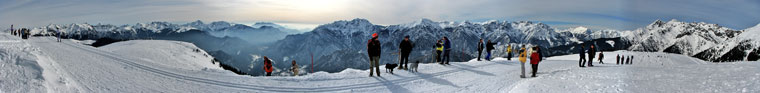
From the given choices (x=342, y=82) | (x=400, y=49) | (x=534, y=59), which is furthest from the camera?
(x=400, y=49)

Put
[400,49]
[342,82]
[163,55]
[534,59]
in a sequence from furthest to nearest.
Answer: [163,55] < [400,49] < [534,59] < [342,82]

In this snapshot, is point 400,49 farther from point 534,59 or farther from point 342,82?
point 534,59

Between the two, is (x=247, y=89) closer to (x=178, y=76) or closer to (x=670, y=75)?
(x=178, y=76)

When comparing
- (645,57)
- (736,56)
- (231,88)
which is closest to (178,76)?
(231,88)

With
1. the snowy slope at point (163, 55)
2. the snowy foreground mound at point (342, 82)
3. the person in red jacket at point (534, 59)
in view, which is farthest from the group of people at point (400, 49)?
the snowy slope at point (163, 55)

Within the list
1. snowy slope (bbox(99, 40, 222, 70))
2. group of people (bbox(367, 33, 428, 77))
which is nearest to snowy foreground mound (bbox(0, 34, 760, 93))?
group of people (bbox(367, 33, 428, 77))

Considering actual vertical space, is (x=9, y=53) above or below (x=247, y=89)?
above

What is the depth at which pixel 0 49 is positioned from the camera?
10.7m

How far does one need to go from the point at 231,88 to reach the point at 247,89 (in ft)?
1.86

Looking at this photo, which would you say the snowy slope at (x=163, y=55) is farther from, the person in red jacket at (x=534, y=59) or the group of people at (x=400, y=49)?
the person in red jacket at (x=534, y=59)

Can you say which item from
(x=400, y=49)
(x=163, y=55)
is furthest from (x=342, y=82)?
(x=163, y=55)

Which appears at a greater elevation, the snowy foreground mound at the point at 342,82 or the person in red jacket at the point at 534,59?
the person in red jacket at the point at 534,59

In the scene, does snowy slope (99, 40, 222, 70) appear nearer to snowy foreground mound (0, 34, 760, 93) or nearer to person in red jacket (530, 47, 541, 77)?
snowy foreground mound (0, 34, 760, 93)

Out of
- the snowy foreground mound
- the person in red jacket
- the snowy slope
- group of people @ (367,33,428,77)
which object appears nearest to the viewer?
the snowy foreground mound
